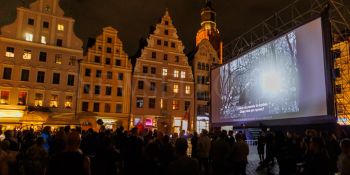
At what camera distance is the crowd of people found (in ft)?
13.4

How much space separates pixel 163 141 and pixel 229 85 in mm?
15446

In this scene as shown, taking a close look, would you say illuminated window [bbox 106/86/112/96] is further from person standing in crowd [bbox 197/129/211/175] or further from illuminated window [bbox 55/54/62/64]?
person standing in crowd [bbox 197/129/211/175]

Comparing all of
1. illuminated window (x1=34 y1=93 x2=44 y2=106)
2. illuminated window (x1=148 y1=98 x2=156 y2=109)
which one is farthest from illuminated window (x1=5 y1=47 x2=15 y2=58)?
illuminated window (x1=148 y1=98 x2=156 y2=109)

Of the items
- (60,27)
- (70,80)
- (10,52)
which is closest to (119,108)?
(70,80)

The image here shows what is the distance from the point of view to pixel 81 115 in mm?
25547

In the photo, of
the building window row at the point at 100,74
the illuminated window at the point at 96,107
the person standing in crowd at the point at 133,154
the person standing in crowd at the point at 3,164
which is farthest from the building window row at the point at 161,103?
the person standing in crowd at the point at 3,164

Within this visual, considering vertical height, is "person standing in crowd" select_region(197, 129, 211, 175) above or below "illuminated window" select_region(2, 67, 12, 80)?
below

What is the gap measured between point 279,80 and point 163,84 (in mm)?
22578

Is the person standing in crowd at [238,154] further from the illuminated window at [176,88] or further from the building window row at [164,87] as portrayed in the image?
the illuminated window at [176,88]

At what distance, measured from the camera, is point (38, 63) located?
31.7m

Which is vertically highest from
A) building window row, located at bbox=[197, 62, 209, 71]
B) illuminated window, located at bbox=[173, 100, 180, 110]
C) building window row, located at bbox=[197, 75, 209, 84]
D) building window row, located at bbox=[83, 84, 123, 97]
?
building window row, located at bbox=[197, 62, 209, 71]

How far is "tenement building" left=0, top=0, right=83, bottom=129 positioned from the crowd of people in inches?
873

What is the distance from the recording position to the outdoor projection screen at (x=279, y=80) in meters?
14.6

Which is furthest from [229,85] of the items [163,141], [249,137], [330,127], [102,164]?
[102,164]
